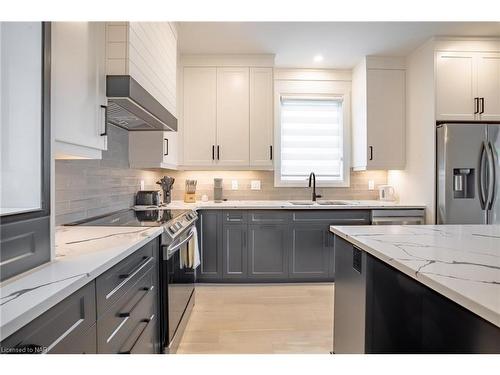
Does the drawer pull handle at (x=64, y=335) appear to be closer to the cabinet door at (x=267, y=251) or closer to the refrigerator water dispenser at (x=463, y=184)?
the cabinet door at (x=267, y=251)

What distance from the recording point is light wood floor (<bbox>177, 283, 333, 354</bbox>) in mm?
2197

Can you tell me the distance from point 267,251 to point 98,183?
186 centimetres

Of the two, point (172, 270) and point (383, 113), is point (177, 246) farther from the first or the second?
point (383, 113)

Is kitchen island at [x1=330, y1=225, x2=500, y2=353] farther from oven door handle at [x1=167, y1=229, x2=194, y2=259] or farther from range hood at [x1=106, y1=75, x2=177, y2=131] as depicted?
range hood at [x1=106, y1=75, x2=177, y2=131]

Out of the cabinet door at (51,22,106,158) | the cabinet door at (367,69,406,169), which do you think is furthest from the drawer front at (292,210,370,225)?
the cabinet door at (51,22,106,158)

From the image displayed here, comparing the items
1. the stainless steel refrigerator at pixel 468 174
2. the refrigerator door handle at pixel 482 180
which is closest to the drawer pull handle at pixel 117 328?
the stainless steel refrigerator at pixel 468 174

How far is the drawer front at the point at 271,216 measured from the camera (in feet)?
11.3

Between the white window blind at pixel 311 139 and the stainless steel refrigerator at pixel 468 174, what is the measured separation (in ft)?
4.24

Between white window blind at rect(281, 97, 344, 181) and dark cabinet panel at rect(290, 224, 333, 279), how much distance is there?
89cm

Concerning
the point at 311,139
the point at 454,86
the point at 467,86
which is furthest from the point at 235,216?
the point at 467,86

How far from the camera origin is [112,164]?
2.66 m

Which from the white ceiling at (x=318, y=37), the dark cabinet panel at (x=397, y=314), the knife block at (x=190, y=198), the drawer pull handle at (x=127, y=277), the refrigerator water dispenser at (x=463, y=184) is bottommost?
the dark cabinet panel at (x=397, y=314)

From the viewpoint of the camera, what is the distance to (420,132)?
345 centimetres

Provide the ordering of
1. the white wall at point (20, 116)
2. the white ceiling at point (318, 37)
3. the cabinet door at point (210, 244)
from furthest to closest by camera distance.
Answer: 1. the cabinet door at point (210, 244)
2. the white ceiling at point (318, 37)
3. the white wall at point (20, 116)
